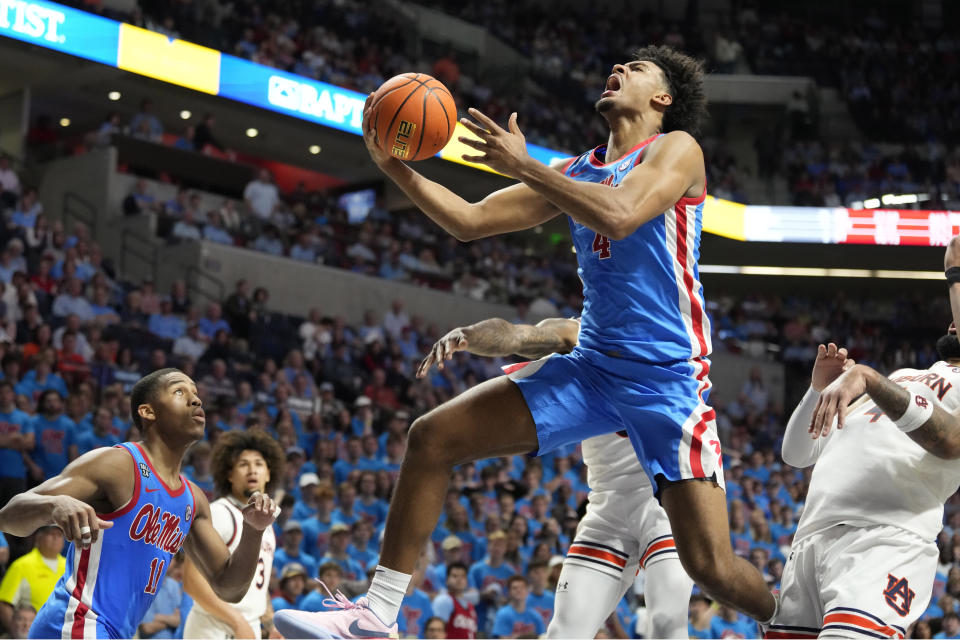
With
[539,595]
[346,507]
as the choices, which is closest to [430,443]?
[539,595]

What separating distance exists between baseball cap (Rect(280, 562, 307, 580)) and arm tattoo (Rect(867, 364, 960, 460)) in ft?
15.8

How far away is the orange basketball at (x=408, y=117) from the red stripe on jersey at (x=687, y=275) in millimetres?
831

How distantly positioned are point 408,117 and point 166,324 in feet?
29.6

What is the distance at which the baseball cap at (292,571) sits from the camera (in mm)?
7402

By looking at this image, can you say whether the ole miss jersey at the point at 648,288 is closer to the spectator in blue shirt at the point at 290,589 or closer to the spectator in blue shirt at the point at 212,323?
the spectator in blue shirt at the point at 290,589

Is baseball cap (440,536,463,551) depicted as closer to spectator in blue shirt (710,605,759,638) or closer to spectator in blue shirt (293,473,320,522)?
spectator in blue shirt (293,473,320,522)

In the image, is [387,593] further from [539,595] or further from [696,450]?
[539,595]

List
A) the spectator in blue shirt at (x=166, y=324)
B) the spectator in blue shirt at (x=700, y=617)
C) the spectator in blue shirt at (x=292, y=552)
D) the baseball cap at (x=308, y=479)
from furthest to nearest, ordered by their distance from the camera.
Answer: the spectator in blue shirt at (x=166, y=324) < the baseball cap at (x=308, y=479) < the spectator in blue shirt at (x=292, y=552) < the spectator in blue shirt at (x=700, y=617)

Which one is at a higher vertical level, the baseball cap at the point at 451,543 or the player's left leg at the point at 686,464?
the player's left leg at the point at 686,464

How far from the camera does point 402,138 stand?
12.1 feet

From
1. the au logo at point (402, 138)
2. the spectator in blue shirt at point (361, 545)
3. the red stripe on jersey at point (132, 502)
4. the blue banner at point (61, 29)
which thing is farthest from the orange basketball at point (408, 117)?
the blue banner at point (61, 29)

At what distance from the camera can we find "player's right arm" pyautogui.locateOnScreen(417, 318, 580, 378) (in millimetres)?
3631

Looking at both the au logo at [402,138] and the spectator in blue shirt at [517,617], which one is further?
the spectator in blue shirt at [517,617]

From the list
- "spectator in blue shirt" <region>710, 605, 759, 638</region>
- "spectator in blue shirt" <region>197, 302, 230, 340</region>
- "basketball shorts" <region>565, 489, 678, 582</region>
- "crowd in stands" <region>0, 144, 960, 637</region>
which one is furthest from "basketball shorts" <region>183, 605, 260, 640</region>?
"spectator in blue shirt" <region>197, 302, 230, 340</region>
